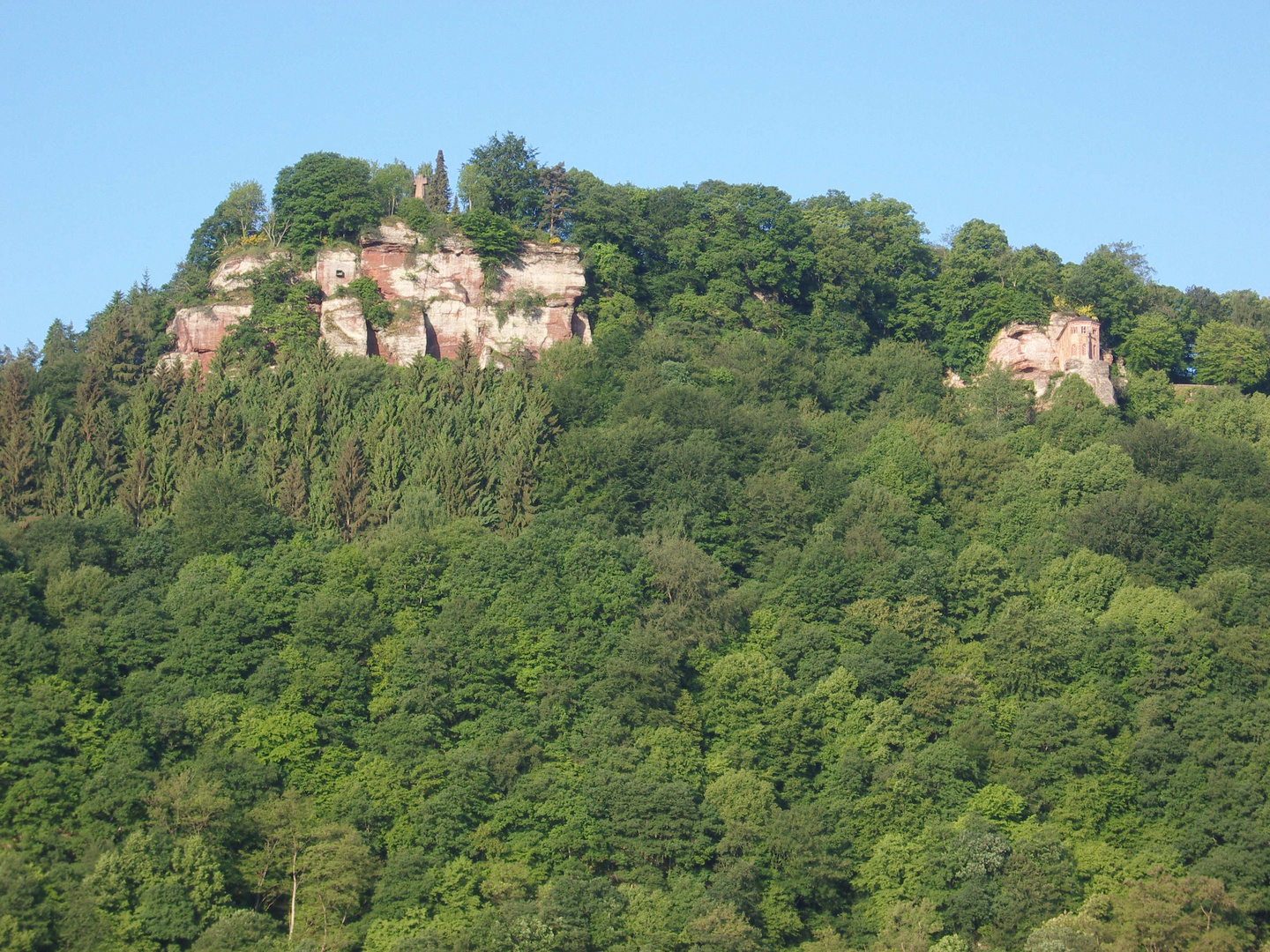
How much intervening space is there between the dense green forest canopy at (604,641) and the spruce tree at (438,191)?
0.30 m

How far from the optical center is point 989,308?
258 ft

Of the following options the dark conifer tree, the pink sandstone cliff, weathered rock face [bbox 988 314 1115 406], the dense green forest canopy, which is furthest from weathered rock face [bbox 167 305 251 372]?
weathered rock face [bbox 988 314 1115 406]

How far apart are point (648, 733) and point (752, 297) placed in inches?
1255

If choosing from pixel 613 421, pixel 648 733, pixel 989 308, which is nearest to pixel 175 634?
pixel 648 733

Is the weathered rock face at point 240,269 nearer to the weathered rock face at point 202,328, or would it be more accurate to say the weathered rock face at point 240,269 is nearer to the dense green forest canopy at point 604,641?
the dense green forest canopy at point 604,641

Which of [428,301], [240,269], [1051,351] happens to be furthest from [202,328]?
[1051,351]

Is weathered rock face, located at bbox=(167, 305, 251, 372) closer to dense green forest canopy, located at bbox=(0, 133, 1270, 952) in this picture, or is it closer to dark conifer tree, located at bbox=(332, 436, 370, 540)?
dense green forest canopy, located at bbox=(0, 133, 1270, 952)

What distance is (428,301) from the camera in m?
71.3

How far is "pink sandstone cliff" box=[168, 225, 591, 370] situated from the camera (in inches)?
2721

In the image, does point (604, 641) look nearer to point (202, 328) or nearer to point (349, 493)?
point (349, 493)

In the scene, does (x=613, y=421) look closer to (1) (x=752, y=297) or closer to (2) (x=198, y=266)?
(1) (x=752, y=297)

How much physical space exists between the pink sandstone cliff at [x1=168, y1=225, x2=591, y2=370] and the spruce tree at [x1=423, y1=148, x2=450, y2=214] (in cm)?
423

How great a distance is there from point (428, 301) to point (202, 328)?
30.4ft

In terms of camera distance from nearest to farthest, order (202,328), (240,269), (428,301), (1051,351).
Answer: (202,328) < (240,269) < (428,301) < (1051,351)
